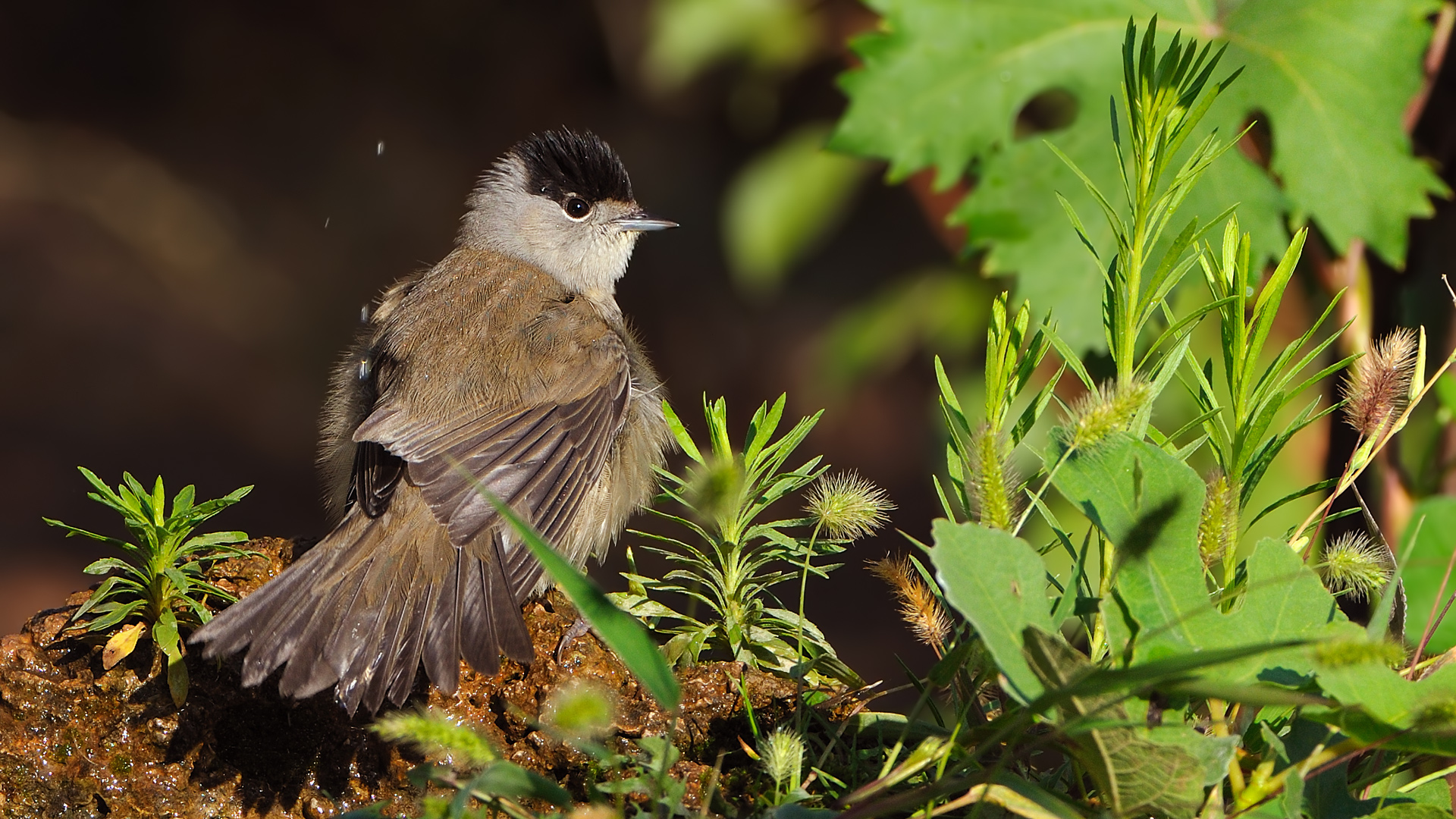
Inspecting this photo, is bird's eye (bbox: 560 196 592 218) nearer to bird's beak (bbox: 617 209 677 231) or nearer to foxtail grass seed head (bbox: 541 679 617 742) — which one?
bird's beak (bbox: 617 209 677 231)

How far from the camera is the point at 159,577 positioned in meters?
1.83

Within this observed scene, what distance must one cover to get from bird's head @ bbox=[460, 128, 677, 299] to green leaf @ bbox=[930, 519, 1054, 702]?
9.97 ft

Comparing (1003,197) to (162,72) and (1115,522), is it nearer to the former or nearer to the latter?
(1115,522)

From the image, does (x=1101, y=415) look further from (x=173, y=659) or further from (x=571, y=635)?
(x=173, y=659)

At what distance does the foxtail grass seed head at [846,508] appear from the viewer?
166 cm

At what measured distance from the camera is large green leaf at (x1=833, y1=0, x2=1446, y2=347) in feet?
8.43

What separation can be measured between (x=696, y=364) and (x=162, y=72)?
479 cm

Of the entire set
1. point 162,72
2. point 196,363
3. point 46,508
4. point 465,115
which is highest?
point 162,72

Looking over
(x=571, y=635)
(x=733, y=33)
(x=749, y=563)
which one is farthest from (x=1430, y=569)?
(x=733, y=33)

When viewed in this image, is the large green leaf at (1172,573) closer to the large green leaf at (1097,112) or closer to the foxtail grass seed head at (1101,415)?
the foxtail grass seed head at (1101,415)

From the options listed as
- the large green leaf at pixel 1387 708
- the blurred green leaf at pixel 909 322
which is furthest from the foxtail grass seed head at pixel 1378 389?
the blurred green leaf at pixel 909 322

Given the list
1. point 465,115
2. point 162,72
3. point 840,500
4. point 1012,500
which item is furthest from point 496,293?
point 162,72

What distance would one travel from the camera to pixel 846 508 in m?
1.67

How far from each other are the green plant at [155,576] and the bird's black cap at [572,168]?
2539mm
